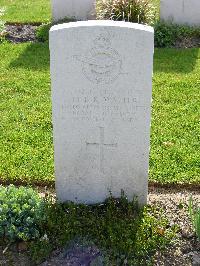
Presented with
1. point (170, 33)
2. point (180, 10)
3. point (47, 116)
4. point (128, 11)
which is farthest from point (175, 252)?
point (180, 10)

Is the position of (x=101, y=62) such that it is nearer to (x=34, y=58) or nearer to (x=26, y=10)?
(x=34, y=58)

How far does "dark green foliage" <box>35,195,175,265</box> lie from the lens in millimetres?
4281

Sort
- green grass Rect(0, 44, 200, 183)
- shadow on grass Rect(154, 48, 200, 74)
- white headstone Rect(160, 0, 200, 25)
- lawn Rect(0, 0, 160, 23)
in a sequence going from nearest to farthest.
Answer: green grass Rect(0, 44, 200, 183), shadow on grass Rect(154, 48, 200, 74), white headstone Rect(160, 0, 200, 25), lawn Rect(0, 0, 160, 23)

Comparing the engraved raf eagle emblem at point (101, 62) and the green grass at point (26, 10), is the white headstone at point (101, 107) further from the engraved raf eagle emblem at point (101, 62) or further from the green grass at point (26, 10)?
the green grass at point (26, 10)

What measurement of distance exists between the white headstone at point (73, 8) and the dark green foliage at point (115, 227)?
264 inches

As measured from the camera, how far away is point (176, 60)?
8.97m

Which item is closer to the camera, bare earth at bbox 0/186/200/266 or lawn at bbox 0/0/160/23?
bare earth at bbox 0/186/200/266

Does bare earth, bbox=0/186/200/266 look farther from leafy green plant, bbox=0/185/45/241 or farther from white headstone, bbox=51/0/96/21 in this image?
white headstone, bbox=51/0/96/21

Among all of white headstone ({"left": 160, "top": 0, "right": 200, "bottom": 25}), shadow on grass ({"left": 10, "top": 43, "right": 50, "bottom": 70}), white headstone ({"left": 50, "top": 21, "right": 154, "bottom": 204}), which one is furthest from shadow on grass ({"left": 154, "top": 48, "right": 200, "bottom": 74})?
white headstone ({"left": 50, "top": 21, "right": 154, "bottom": 204})

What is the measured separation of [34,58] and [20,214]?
16.5 ft

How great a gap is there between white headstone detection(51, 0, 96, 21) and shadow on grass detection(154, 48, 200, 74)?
205cm

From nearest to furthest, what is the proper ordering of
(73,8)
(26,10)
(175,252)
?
(175,252)
(73,8)
(26,10)

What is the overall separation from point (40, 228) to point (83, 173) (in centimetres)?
64

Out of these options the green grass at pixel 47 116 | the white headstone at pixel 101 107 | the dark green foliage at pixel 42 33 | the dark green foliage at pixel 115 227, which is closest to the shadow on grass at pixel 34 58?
the green grass at pixel 47 116
